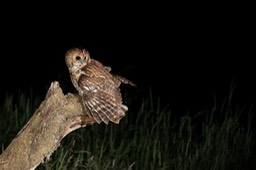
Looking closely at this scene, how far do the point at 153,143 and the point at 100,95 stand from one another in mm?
1875

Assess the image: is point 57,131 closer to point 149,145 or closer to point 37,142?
point 37,142

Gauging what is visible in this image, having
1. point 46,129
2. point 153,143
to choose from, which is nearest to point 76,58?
point 46,129

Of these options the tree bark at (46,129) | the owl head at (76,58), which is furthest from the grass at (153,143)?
the owl head at (76,58)

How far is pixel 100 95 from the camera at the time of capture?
477 cm

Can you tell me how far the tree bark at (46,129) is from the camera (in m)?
4.93

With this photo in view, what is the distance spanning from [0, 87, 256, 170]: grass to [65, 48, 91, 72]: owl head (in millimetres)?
1113

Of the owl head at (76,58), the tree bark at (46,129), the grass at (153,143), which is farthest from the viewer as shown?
the grass at (153,143)

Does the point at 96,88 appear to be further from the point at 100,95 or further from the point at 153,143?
the point at 153,143

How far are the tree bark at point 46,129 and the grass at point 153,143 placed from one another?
704 millimetres

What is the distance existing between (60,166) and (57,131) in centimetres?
66

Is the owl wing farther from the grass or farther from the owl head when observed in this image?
the grass

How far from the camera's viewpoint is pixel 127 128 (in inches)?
273

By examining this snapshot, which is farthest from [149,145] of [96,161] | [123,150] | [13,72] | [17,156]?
[13,72]

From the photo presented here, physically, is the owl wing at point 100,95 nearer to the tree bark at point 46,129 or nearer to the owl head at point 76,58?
the owl head at point 76,58
